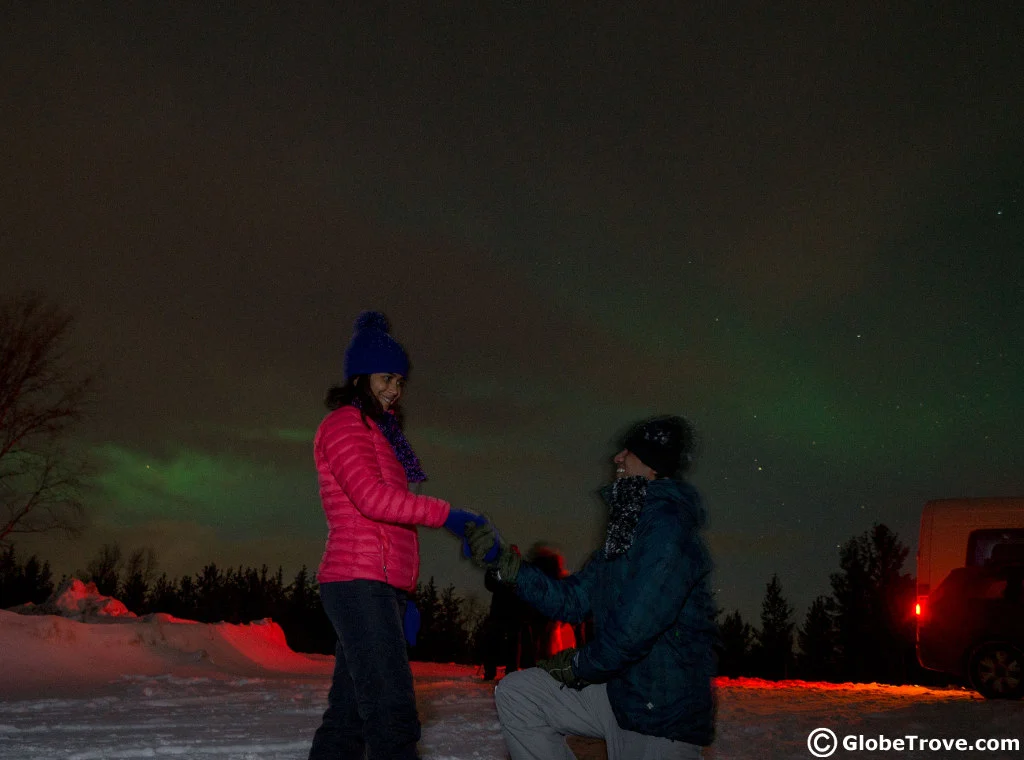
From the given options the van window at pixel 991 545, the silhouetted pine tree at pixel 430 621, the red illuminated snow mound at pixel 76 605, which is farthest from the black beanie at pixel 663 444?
the silhouetted pine tree at pixel 430 621

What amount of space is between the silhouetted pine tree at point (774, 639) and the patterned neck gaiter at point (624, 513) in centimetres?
8759

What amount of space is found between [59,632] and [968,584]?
11680mm

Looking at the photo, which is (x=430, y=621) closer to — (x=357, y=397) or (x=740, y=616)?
(x=740, y=616)

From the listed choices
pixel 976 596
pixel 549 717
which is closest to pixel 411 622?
pixel 549 717

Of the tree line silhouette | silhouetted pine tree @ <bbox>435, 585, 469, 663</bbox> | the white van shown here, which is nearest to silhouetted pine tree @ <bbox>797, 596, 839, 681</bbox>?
the tree line silhouette

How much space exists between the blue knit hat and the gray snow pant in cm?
147

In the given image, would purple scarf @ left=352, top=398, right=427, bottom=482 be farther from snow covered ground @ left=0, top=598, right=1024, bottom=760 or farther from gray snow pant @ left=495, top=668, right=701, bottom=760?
snow covered ground @ left=0, top=598, right=1024, bottom=760

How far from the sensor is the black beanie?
12.3 ft

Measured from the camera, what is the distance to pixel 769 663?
3455 inches

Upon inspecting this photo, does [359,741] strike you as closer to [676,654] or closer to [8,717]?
[676,654]

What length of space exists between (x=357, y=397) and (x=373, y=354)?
0.67ft

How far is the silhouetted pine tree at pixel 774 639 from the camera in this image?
284 feet

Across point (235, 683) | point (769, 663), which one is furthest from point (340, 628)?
point (769, 663)

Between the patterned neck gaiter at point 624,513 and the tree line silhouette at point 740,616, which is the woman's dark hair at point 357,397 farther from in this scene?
the tree line silhouette at point 740,616
